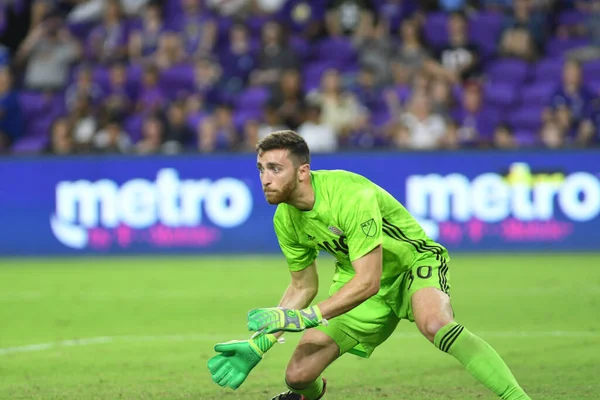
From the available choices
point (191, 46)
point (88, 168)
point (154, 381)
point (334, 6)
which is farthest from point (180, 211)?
point (154, 381)

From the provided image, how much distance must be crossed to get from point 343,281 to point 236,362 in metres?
0.99

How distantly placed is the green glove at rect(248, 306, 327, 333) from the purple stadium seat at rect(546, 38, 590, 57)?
14.4m

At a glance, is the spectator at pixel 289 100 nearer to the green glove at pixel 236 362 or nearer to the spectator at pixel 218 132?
the spectator at pixel 218 132

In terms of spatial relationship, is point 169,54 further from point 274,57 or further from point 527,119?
point 527,119

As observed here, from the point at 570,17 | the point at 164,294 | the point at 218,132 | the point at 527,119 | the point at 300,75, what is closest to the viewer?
the point at 164,294

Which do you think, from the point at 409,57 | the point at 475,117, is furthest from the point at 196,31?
the point at 475,117

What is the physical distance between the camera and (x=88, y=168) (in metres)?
16.1

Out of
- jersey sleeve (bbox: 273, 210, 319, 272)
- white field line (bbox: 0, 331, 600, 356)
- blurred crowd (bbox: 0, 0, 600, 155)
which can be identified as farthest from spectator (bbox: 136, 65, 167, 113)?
jersey sleeve (bbox: 273, 210, 319, 272)

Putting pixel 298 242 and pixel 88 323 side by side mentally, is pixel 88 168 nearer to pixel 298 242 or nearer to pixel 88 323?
pixel 88 323

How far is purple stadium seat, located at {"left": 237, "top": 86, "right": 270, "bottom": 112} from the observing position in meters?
18.4

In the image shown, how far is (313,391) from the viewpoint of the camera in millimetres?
6387

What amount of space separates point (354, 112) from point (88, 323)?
7701mm

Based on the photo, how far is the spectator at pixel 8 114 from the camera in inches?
722

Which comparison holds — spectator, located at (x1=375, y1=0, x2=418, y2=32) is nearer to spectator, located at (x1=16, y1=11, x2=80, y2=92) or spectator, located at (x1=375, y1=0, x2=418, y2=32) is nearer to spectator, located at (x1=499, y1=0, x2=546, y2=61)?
spectator, located at (x1=499, y1=0, x2=546, y2=61)
